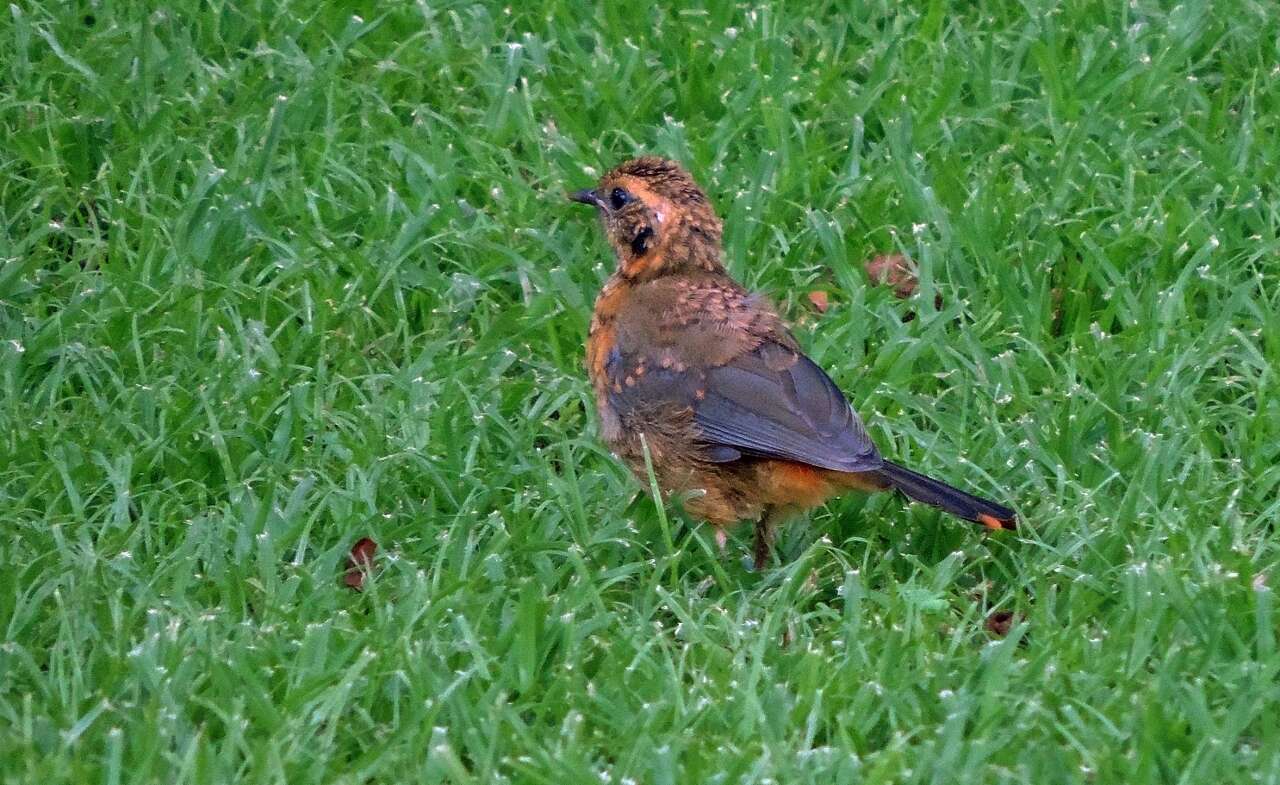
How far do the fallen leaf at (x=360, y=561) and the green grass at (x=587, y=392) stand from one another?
64mm

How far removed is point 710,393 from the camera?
20.0ft

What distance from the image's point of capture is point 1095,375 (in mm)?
6824

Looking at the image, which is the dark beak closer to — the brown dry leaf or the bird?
the bird

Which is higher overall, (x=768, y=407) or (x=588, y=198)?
(x=588, y=198)

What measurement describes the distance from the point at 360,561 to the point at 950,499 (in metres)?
1.70

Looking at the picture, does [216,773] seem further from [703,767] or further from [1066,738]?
[1066,738]

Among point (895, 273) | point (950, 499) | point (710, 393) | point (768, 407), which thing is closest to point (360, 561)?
point (710, 393)

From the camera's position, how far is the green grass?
5098 mm

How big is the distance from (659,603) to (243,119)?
3121mm

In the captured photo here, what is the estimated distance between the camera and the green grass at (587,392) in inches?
201

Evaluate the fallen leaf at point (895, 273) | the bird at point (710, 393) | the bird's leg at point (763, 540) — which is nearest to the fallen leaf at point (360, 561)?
the bird at point (710, 393)

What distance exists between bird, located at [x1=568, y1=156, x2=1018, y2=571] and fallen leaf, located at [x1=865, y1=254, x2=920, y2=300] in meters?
0.95

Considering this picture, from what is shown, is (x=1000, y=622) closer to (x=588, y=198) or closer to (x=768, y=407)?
(x=768, y=407)

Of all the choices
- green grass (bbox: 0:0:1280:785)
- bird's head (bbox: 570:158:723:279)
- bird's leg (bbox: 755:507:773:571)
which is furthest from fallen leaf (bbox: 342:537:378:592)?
bird's head (bbox: 570:158:723:279)
